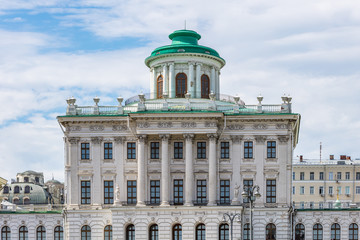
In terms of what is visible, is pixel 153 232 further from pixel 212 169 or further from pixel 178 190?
pixel 212 169

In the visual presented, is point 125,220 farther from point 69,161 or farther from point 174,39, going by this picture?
point 174,39

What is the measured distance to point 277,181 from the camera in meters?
63.3

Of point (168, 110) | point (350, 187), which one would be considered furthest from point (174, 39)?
point (350, 187)

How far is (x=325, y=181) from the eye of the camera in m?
115

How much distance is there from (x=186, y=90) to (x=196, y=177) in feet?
30.1

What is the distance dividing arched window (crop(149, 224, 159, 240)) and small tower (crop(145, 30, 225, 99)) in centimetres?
1271

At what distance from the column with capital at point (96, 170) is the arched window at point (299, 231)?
17730mm

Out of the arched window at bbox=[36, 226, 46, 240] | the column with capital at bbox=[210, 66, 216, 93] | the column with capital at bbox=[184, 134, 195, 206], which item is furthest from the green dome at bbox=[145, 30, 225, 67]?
the arched window at bbox=[36, 226, 46, 240]

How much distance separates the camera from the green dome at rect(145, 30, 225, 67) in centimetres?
6812

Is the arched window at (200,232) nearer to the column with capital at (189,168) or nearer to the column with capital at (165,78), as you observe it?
the column with capital at (189,168)

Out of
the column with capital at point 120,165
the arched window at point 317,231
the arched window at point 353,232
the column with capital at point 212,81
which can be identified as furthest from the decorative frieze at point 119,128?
the arched window at point 353,232

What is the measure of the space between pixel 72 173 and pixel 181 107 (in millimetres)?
11212

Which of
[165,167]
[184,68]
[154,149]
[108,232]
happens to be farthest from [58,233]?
[184,68]

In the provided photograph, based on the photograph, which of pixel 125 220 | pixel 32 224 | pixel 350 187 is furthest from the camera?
pixel 350 187
